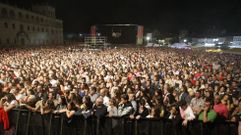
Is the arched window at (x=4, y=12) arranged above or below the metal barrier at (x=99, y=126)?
above

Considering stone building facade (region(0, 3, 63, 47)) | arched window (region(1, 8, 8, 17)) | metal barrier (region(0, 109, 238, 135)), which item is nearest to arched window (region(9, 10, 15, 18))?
stone building facade (region(0, 3, 63, 47))

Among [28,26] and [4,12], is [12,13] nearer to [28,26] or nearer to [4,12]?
[4,12]

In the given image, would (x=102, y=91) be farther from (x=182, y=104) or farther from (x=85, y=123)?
(x=182, y=104)

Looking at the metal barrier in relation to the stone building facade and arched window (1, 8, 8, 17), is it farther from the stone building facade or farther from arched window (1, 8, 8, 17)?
arched window (1, 8, 8, 17)

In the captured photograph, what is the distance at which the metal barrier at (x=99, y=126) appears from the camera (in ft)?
18.4

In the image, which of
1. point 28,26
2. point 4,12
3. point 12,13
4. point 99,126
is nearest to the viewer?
point 99,126

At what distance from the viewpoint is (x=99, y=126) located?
5.97m

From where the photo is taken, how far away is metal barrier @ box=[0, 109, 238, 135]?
561 cm

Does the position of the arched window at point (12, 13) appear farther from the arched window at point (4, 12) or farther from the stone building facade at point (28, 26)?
the arched window at point (4, 12)

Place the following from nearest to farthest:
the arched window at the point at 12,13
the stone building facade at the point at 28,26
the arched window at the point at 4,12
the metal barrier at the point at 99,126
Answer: the metal barrier at the point at 99,126 < the arched window at the point at 4,12 < the stone building facade at the point at 28,26 < the arched window at the point at 12,13

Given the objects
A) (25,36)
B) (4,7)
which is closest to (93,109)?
(4,7)

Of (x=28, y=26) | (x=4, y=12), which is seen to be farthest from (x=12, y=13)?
(x=28, y=26)

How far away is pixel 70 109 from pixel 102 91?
1994 mm

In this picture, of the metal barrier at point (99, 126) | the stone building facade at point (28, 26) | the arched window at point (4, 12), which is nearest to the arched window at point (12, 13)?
the stone building facade at point (28, 26)
